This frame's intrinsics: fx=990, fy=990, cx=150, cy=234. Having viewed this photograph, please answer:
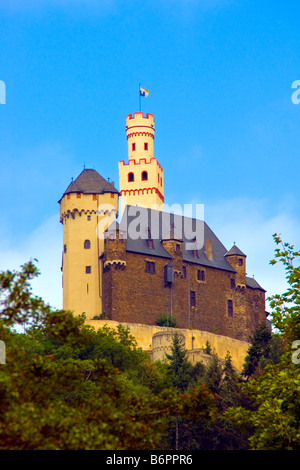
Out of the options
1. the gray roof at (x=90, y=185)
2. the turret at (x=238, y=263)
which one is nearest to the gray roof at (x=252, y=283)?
the turret at (x=238, y=263)

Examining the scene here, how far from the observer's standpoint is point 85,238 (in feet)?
287

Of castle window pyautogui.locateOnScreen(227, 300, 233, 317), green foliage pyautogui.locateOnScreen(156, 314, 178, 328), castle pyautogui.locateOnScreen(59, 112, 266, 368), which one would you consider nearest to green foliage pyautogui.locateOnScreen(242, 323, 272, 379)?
green foliage pyautogui.locateOnScreen(156, 314, 178, 328)

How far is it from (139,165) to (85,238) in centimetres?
2372

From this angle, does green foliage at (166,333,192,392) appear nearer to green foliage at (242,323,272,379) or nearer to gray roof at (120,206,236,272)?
green foliage at (242,323,272,379)

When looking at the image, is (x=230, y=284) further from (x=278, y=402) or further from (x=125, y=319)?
(x=278, y=402)

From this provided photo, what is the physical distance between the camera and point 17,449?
20.3m

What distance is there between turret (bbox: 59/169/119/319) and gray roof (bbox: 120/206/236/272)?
8.30 ft

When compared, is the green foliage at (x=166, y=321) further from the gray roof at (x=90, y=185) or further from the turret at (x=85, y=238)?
the gray roof at (x=90, y=185)

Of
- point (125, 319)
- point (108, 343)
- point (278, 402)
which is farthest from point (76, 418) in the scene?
point (125, 319)

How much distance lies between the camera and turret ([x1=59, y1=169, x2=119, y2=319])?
85625 millimetres

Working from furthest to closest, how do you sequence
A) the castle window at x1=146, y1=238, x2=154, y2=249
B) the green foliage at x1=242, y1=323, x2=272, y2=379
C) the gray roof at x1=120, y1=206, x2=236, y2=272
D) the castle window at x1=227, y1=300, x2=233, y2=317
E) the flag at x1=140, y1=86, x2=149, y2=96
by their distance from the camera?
the flag at x1=140, y1=86, x2=149, y2=96 < the castle window at x1=227, y1=300, x2=233, y2=317 < the gray roof at x1=120, y1=206, x2=236, y2=272 < the castle window at x1=146, y1=238, x2=154, y2=249 < the green foliage at x1=242, y1=323, x2=272, y2=379

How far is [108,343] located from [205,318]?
17309mm

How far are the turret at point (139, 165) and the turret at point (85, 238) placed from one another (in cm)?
1757

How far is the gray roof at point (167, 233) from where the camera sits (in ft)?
290
